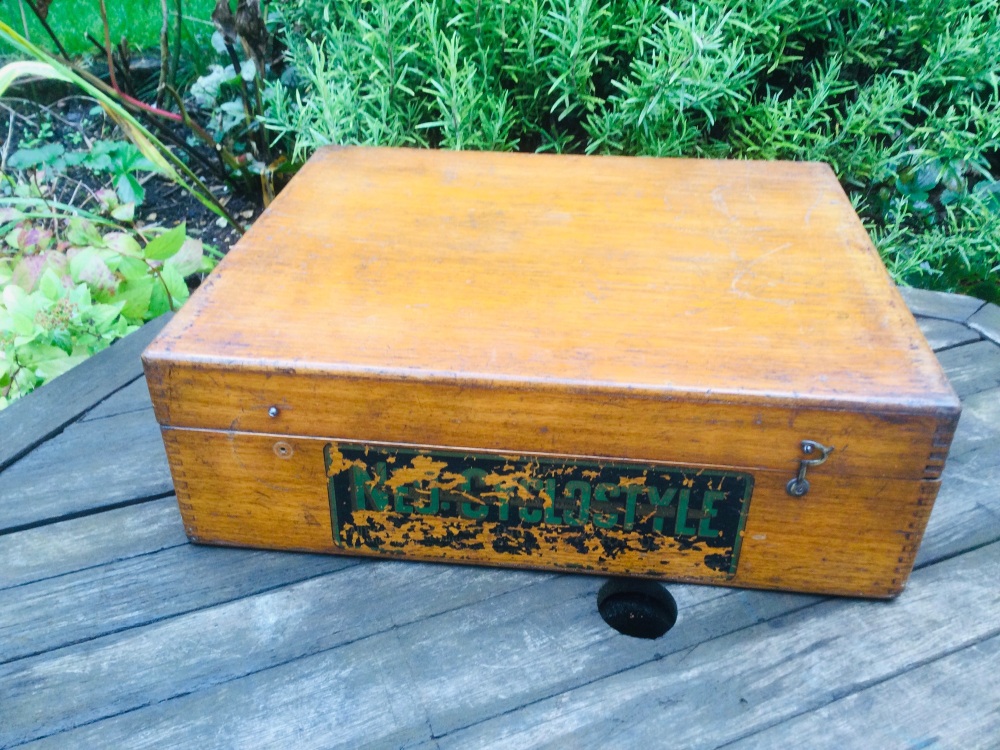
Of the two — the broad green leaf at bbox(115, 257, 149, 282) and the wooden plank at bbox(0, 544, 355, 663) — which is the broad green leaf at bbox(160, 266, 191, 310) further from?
the wooden plank at bbox(0, 544, 355, 663)

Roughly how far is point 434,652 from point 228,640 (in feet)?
0.76

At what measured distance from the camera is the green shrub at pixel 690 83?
4.86 feet

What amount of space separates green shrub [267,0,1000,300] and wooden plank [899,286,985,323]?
18 centimetres

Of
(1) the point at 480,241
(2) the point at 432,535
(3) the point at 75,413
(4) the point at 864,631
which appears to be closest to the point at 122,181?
(3) the point at 75,413

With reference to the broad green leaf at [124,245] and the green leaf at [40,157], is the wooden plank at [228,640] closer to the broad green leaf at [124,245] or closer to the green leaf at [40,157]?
the broad green leaf at [124,245]

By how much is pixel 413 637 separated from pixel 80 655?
36cm

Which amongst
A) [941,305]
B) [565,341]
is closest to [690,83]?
[941,305]

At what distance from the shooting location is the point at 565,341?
0.87m

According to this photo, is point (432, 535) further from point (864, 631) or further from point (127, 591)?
point (864, 631)

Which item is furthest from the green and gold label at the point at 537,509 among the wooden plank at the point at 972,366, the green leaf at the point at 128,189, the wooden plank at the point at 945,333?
the green leaf at the point at 128,189

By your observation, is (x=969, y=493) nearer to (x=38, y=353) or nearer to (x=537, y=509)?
(x=537, y=509)

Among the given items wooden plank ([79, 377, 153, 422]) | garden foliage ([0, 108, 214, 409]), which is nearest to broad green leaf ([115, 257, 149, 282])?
garden foliage ([0, 108, 214, 409])

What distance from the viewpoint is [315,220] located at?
1.13m

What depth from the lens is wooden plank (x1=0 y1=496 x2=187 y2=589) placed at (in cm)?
98
